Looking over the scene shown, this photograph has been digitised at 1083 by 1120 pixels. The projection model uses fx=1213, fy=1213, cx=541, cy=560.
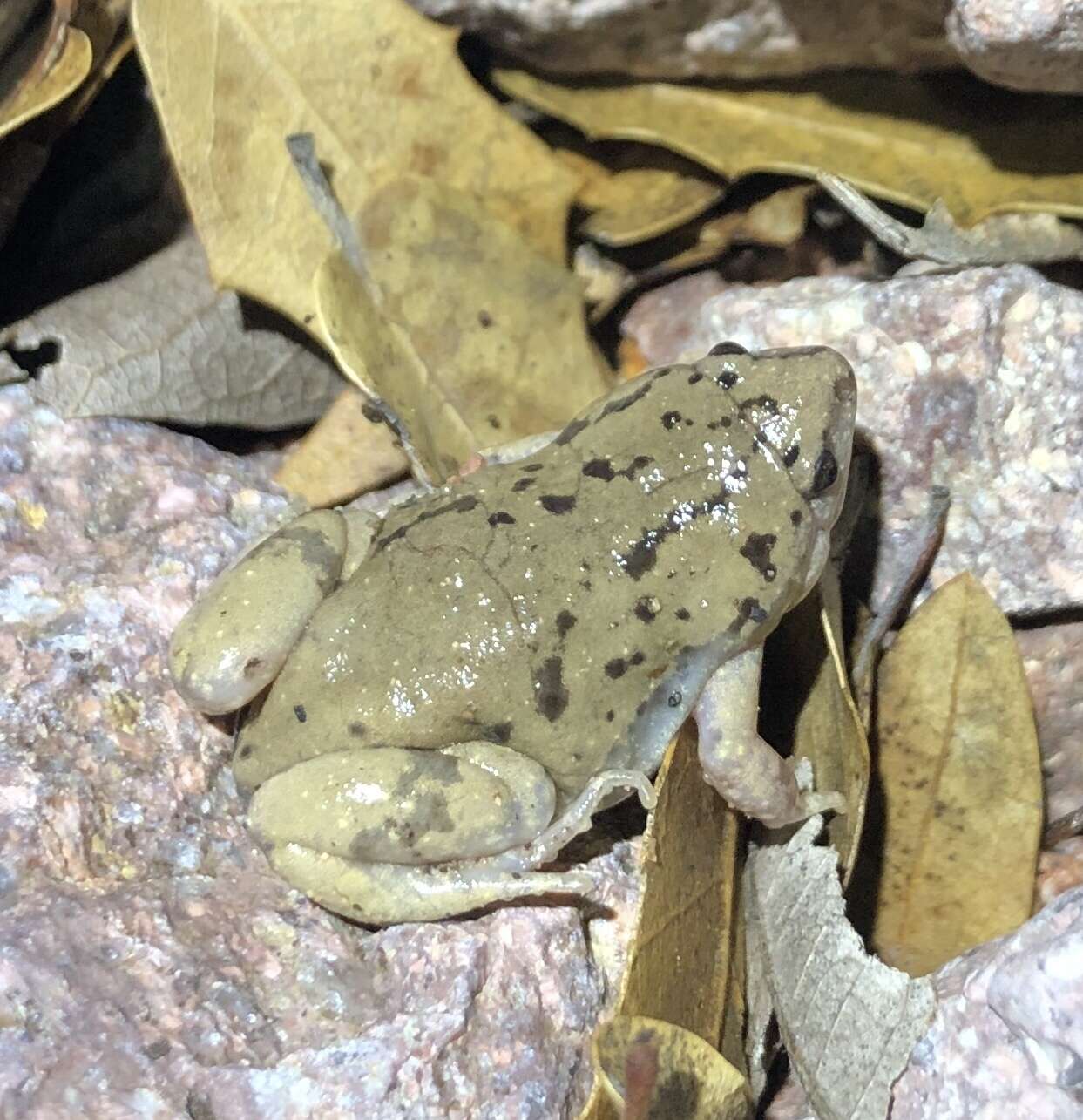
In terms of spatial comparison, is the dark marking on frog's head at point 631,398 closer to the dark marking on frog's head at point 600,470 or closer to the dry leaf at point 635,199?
the dark marking on frog's head at point 600,470

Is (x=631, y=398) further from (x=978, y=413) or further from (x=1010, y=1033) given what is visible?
(x=1010, y=1033)

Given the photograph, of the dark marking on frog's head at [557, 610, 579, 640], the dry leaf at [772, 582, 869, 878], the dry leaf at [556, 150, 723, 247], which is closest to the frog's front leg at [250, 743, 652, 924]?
the dark marking on frog's head at [557, 610, 579, 640]

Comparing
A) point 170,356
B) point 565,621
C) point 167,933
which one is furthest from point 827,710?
point 170,356

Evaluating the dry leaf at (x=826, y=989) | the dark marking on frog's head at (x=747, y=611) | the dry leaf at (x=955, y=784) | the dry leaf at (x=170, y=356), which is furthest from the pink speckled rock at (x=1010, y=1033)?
the dry leaf at (x=170, y=356)

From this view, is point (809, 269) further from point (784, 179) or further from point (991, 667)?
point (991, 667)

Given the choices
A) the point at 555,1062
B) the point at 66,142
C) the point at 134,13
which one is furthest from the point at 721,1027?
the point at 66,142

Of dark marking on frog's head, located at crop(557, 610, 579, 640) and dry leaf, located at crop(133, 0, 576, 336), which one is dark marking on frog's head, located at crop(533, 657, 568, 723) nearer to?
dark marking on frog's head, located at crop(557, 610, 579, 640)
